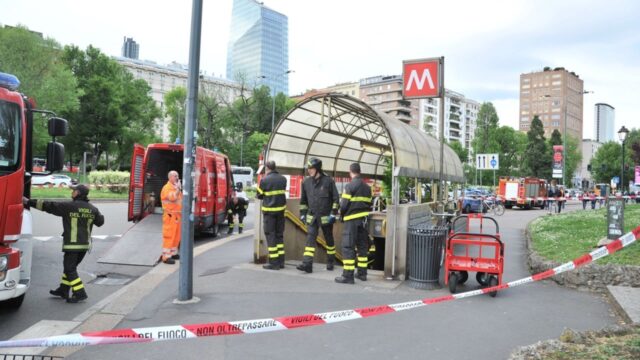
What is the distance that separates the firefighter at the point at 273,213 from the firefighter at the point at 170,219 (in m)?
1.78

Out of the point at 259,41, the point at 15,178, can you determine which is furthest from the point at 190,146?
the point at 259,41

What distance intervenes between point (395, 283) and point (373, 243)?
1.99 meters

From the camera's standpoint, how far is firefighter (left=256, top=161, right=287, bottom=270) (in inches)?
334

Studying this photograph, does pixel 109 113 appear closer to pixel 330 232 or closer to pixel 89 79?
pixel 89 79

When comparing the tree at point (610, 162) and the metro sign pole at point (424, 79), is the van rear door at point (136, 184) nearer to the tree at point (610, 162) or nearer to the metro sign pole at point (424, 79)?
the metro sign pole at point (424, 79)

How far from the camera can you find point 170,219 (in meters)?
9.15

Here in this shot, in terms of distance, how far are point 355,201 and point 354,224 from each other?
0.37 metres

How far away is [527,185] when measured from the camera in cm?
3528

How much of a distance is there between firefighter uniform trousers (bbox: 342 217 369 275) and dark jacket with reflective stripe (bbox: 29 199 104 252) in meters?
3.76

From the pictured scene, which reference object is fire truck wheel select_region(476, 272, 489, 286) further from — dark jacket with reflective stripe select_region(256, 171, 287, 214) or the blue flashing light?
the blue flashing light

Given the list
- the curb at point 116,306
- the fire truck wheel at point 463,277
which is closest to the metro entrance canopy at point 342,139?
the fire truck wheel at point 463,277

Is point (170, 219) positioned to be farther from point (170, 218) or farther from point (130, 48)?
point (130, 48)

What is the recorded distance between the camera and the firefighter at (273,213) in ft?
27.9

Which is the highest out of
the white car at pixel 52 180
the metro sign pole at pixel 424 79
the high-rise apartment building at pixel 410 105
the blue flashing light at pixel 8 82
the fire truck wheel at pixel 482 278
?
the high-rise apartment building at pixel 410 105
